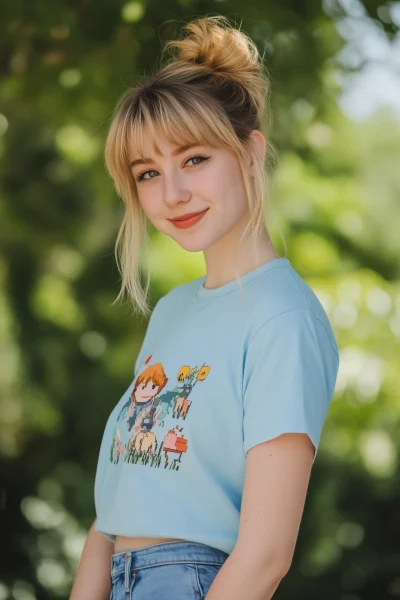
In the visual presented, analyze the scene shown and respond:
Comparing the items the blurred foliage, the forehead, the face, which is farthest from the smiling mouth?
the blurred foliage

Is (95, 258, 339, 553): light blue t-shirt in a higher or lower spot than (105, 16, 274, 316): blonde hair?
lower

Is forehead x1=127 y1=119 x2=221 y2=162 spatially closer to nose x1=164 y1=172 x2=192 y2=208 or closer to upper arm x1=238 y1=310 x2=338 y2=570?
nose x1=164 y1=172 x2=192 y2=208

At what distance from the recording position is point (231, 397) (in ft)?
4.56

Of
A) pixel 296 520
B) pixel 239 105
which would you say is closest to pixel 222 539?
pixel 296 520

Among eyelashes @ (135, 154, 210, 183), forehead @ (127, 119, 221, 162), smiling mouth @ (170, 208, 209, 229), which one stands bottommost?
smiling mouth @ (170, 208, 209, 229)

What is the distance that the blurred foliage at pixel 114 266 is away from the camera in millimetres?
2955

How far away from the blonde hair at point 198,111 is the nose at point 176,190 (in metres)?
0.05

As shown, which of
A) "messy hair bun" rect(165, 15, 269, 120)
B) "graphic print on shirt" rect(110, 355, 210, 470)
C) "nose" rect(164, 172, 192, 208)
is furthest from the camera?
"messy hair bun" rect(165, 15, 269, 120)

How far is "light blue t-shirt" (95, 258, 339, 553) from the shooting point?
134 centimetres

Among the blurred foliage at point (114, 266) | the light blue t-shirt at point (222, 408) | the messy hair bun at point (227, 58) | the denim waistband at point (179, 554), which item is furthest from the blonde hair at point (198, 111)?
the blurred foliage at point (114, 266)

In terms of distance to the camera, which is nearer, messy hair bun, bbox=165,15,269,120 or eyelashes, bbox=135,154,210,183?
eyelashes, bbox=135,154,210,183

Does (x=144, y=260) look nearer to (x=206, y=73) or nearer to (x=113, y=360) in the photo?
(x=113, y=360)

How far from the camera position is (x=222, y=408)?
4.58 ft

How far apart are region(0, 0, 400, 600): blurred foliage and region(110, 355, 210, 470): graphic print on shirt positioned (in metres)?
1.43
